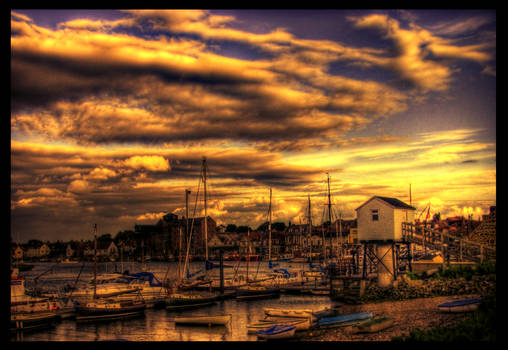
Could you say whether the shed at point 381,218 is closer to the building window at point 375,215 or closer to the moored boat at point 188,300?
the building window at point 375,215

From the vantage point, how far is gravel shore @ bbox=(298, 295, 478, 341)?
2508cm

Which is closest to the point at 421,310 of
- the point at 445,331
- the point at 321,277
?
the point at 445,331

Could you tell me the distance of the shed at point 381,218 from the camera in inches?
1404

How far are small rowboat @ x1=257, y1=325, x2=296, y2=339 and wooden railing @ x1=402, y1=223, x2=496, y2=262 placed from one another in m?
11.6

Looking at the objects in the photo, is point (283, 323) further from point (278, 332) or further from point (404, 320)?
point (404, 320)

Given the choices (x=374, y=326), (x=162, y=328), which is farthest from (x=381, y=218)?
(x=162, y=328)

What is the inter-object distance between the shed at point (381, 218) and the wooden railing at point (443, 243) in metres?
0.72

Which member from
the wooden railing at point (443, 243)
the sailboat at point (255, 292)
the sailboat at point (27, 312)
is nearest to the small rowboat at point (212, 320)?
the sailboat at point (27, 312)

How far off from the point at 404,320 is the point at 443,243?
337 inches

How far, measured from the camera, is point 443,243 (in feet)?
112

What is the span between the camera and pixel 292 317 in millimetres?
32219

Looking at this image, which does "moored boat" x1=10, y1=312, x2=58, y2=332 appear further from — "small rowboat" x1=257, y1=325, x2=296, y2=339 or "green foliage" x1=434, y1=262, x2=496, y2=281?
"green foliage" x1=434, y1=262, x2=496, y2=281
